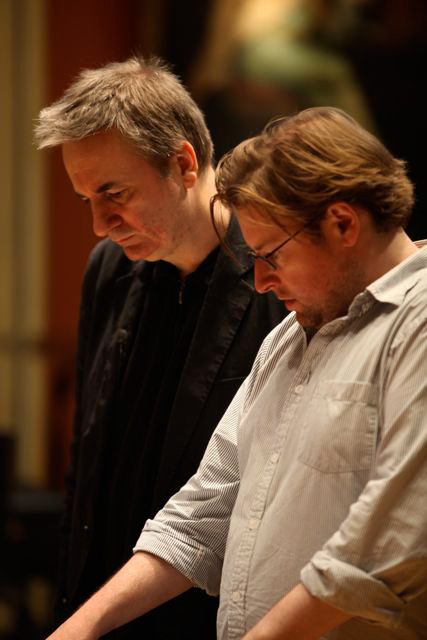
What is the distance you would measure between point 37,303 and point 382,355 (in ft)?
13.5

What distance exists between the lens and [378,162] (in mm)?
1711

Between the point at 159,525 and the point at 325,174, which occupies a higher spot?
the point at 325,174

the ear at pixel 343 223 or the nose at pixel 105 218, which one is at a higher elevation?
the ear at pixel 343 223

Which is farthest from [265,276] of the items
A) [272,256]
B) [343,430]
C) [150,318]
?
[150,318]

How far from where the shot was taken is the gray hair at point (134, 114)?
7.74ft

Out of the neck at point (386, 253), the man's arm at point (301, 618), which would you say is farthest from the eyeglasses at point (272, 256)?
the man's arm at point (301, 618)

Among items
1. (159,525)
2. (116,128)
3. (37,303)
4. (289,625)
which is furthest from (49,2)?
(289,625)

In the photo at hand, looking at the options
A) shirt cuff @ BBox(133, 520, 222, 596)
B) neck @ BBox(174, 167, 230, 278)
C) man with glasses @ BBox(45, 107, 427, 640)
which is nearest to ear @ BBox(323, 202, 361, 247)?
man with glasses @ BBox(45, 107, 427, 640)

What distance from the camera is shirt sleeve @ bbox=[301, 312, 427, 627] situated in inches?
59.8

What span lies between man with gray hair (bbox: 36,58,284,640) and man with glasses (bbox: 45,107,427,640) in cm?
45

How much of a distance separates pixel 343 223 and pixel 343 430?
32 centimetres

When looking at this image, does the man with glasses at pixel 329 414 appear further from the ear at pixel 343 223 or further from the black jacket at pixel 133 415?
the black jacket at pixel 133 415

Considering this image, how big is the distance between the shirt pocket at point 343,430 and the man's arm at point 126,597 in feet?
1.37

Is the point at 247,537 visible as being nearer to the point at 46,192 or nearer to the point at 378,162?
the point at 378,162
